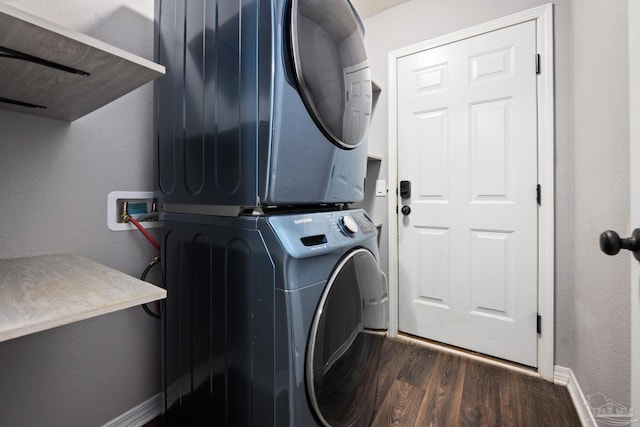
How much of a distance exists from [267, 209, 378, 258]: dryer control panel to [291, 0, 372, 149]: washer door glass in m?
0.27

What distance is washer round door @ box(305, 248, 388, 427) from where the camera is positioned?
0.78 metres

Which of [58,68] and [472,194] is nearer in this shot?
[58,68]

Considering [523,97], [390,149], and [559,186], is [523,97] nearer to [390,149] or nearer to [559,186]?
[559,186]

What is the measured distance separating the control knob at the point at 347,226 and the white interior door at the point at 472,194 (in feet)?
3.93

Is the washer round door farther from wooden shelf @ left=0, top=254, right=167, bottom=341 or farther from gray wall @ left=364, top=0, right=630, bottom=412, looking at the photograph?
gray wall @ left=364, top=0, right=630, bottom=412

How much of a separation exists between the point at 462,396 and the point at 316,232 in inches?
50.4

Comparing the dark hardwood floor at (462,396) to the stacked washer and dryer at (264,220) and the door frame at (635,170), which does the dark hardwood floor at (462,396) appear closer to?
the stacked washer and dryer at (264,220)

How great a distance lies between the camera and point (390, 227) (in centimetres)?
211

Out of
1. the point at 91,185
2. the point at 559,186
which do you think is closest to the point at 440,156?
the point at 559,186

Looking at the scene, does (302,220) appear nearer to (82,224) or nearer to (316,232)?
(316,232)

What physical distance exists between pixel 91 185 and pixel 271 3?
0.89m

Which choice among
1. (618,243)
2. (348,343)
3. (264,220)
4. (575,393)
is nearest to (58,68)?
(264,220)

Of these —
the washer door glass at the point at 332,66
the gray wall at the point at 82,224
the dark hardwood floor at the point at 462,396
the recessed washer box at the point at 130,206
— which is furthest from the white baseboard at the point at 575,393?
the recessed washer box at the point at 130,206

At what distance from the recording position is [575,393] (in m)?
1.40
